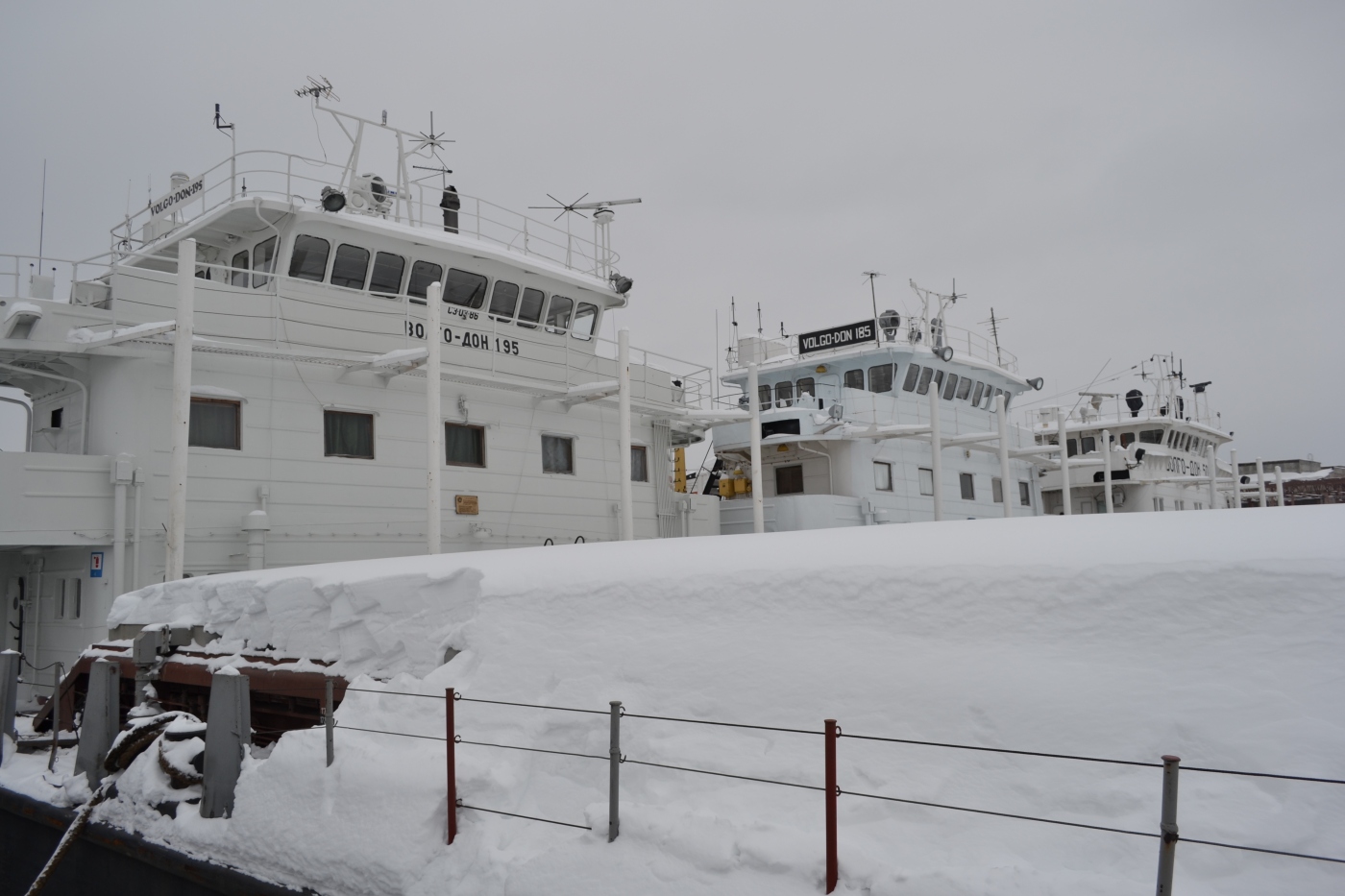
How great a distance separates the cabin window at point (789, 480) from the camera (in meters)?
24.5

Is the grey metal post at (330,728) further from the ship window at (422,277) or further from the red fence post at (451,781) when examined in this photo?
the ship window at (422,277)

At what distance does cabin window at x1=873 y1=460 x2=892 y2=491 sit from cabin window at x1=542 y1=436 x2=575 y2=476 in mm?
9643

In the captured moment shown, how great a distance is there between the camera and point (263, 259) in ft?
49.2

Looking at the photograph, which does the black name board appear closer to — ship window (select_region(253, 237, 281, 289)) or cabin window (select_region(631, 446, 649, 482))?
cabin window (select_region(631, 446, 649, 482))

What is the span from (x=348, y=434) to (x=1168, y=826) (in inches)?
509

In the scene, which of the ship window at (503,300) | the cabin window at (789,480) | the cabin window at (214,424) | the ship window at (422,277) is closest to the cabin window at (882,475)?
the cabin window at (789,480)

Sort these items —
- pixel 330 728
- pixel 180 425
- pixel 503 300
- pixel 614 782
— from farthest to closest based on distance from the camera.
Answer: pixel 503 300, pixel 180 425, pixel 330 728, pixel 614 782

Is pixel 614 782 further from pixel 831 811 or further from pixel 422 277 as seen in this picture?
pixel 422 277

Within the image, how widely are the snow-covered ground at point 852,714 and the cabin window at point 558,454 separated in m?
9.43

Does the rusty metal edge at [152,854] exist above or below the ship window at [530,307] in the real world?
below

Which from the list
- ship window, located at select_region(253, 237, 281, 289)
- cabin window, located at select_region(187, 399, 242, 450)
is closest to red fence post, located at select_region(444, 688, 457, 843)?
cabin window, located at select_region(187, 399, 242, 450)

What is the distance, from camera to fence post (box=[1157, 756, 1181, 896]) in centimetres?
336

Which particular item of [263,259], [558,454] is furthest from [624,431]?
[263,259]

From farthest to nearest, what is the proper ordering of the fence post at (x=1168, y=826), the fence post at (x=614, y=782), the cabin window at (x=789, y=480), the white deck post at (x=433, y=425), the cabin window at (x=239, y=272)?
the cabin window at (x=789, y=480) < the cabin window at (x=239, y=272) < the white deck post at (x=433, y=425) < the fence post at (x=614, y=782) < the fence post at (x=1168, y=826)
